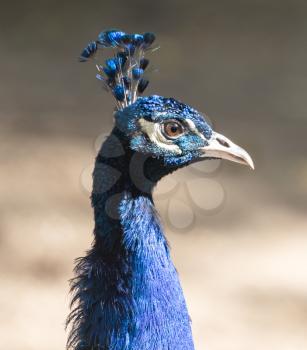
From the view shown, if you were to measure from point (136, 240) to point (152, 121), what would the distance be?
203 millimetres

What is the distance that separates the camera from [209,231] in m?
2.70

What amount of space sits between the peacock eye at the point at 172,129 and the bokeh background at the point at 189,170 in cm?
28

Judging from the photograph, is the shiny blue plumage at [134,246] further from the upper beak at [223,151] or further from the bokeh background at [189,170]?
the bokeh background at [189,170]

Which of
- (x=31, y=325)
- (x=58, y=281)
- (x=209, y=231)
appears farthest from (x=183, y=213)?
(x=31, y=325)

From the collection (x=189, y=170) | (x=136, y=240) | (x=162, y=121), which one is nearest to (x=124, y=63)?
(x=162, y=121)

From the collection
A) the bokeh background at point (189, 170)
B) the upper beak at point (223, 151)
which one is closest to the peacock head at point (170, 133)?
the upper beak at point (223, 151)

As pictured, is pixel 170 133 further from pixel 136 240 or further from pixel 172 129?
pixel 136 240

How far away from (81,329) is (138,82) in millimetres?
458

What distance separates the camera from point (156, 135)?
1416 millimetres

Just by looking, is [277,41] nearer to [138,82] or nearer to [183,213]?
[183,213]

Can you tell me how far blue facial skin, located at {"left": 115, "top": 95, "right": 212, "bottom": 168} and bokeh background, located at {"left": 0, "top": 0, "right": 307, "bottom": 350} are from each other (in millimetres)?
284

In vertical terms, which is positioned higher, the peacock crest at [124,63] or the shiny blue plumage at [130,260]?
the peacock crest at [124,63]

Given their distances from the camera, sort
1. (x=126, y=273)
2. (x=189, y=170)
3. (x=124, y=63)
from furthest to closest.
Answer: (x=189, y=170)
(x=124, y=63)
(x=126, y=273)

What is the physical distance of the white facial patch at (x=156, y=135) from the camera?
141 centimetres
